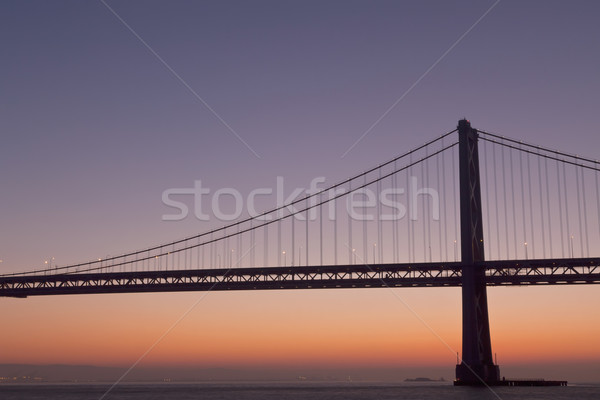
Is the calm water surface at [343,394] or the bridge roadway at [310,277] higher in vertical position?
the bridge roadway at [310,277]

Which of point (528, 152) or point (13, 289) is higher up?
point (528, 152)

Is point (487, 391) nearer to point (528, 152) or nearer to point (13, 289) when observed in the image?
point (528, 152)

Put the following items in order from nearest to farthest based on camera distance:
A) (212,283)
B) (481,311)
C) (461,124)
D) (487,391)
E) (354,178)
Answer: (487,391)
(481,311)
(461,124)
(212,283)
(354,178)

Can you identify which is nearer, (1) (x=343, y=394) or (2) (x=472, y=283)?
(2) (x=472, y=283)

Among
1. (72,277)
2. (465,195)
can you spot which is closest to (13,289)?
(72,277)

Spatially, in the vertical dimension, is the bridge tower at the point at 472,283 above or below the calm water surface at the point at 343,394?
above

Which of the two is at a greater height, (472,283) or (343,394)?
(472,283)

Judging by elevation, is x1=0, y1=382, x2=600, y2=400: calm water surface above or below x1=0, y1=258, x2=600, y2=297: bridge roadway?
below

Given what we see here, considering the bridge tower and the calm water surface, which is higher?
the bridge tower
